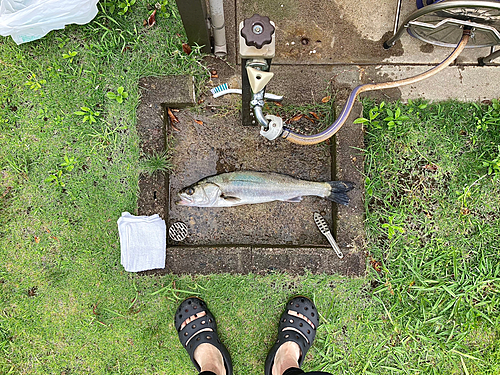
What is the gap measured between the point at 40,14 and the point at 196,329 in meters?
3.40

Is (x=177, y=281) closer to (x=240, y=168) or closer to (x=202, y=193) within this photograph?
(x=202, y=193)

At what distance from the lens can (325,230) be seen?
3.14 metres

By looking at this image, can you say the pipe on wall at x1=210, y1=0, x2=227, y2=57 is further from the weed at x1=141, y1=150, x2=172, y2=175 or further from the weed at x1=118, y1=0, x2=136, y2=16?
the weed at x1=141, y1=150, x2=172, y2=175

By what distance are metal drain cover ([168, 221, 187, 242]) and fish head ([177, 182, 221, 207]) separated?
1.15 feet

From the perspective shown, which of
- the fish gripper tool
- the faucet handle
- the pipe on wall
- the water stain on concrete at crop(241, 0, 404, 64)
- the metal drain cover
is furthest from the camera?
the water stain on concrete at crop(241, 0, 404, 64)

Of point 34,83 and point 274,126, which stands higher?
point 34,83

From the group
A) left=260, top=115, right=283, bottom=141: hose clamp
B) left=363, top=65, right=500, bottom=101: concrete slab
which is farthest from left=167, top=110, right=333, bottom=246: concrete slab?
left=363, top=65, right=500, bottom=101: concrete slab

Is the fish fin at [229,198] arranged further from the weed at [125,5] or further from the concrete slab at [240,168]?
the weed at [125,5]

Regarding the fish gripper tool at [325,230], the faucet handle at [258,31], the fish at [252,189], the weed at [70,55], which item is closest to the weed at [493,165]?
the fish at [252,189]

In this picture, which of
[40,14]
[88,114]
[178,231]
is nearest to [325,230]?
[178,231]

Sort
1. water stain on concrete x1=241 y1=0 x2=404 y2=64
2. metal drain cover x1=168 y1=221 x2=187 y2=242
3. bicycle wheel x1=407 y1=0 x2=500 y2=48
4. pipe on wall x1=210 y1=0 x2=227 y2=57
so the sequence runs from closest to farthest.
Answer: bicycle wheel x1=407 y1=0 x2=500 y2=48, pipe on wall x1=210 y1=0 x2=227 y2=57, metal drain cover x1=168 y1=221 x2=187 y2=242, water stain on concrete x1=241 y1=0 x2=404 y2=64

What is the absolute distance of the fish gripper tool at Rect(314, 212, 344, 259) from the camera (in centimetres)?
306

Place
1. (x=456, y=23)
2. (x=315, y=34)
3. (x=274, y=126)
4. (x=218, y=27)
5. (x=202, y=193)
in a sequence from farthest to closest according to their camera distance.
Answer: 1. (x=315, y=34)
2. (x=202, y=193)
3. (x=218, y=27)
4. (x=456, y=23)
5. (x=274, y=126)

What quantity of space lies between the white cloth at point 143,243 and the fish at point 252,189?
0.35 metres
